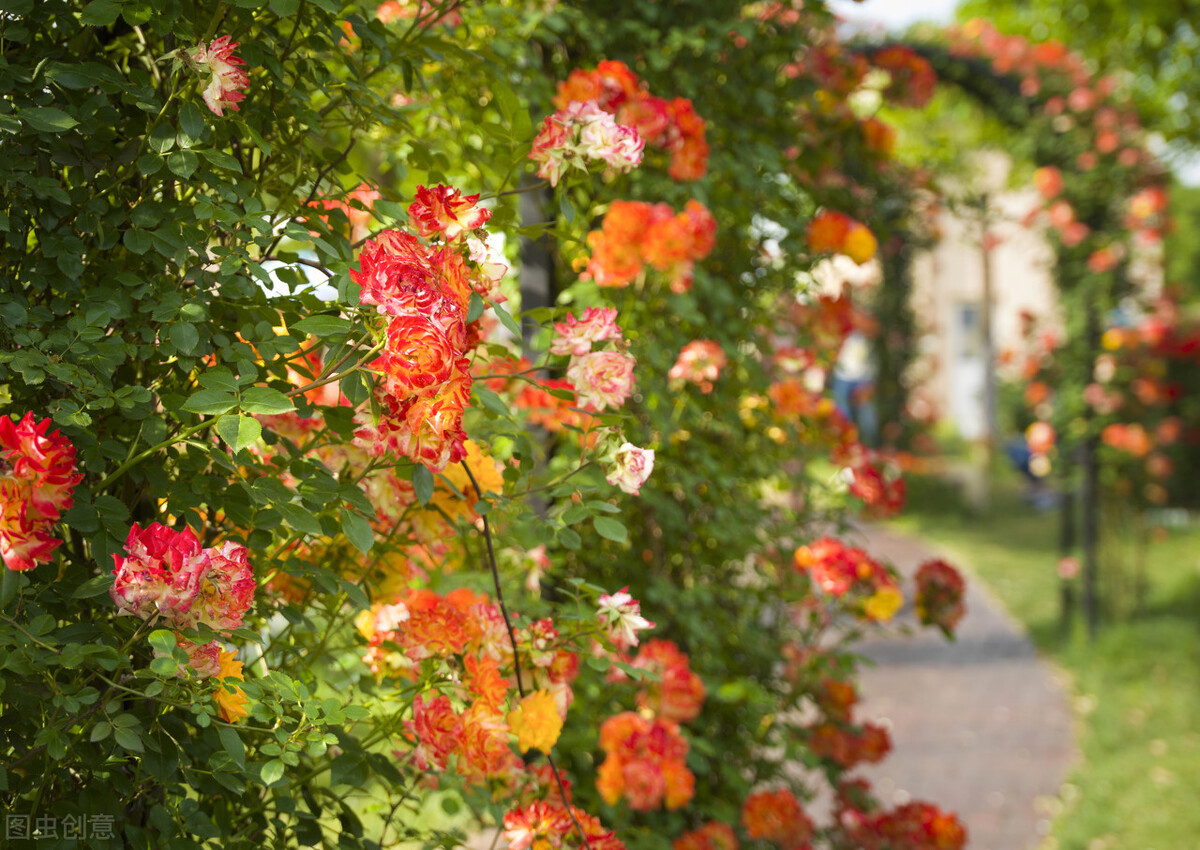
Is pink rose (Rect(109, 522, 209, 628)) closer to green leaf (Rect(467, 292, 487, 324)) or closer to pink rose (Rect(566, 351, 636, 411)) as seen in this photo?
green leaf (Rect(467, 292, 487, 324))

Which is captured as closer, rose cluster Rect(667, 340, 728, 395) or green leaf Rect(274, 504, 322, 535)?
green leaf Rect(274, 504, 322, 535)

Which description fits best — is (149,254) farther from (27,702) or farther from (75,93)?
(27,702)

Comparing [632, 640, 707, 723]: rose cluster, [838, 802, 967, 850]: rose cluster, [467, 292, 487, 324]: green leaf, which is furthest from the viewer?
[838, 802, 967, 850]: rose cluster

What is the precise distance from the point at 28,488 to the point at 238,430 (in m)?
0.17

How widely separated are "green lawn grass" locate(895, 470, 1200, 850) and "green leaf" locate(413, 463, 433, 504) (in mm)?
3187

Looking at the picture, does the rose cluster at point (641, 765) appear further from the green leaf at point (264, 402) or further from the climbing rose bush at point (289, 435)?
the green leaf at point (264, 402)

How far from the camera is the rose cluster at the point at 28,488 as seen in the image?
30.8 inches

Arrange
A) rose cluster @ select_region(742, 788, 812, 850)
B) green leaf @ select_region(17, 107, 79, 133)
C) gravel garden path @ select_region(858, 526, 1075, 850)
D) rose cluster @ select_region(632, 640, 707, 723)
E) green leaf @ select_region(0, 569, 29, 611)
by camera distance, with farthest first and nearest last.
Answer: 1. gravel garden path @ select_region(858, 526, 1075, 850)
2. rose cluster @ select_region(742, 788, 812, 850)
3. rose cluster @ select_region(632, 640, 707, 723)
4. green leaf @ select_region(17, 107, 79, 133)
5. green leaf @ select_region(0, 569, 29, 611)

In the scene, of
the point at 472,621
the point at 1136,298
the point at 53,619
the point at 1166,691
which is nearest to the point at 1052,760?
the point at 1166,691

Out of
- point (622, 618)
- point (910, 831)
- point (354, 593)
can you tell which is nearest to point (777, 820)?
point (910, 831)

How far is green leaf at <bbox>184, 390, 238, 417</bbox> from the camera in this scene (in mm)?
861

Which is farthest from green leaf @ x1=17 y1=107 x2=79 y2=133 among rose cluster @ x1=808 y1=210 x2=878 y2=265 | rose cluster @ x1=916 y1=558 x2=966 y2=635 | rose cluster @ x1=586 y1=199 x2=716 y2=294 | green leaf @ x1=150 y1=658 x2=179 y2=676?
rose cluster @ x1=916 y1=558 x2=966 y2=635

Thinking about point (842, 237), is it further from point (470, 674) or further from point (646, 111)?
point (470, 674)

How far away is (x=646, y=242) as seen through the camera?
1728 mm
